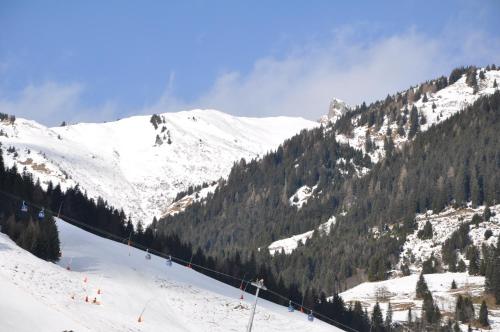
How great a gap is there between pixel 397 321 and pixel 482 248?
59.8 meters

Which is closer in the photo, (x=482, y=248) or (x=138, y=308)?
(x=138, y=308)

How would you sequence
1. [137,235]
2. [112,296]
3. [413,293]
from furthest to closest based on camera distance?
1. [413,293]
2. [137,235]
3. [112,296]

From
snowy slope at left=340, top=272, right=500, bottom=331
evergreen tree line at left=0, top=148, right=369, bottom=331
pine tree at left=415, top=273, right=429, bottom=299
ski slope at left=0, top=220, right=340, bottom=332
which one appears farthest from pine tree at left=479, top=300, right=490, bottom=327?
ski slope at left=0, top=220, right=340, bottom=332

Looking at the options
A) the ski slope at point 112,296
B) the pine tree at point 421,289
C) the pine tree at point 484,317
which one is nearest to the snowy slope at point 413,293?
the pine tree at point 484,317

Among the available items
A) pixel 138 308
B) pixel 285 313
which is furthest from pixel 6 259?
pixel 285 313

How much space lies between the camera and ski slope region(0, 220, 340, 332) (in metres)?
45.0

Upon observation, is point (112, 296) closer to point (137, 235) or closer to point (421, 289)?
point (137, 235)

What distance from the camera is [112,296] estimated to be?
5781cm

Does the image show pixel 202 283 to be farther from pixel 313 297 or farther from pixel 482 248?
pixel 482 248

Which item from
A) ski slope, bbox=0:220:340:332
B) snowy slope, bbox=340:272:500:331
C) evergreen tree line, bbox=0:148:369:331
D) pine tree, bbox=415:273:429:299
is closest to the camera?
ski slope, bbox=0:220:340:332

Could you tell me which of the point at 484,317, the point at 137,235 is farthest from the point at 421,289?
the point at 137,235

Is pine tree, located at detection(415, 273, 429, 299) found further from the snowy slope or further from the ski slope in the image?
the ski slope

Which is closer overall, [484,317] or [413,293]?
[484,317]

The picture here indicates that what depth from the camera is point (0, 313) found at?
39781 mm
